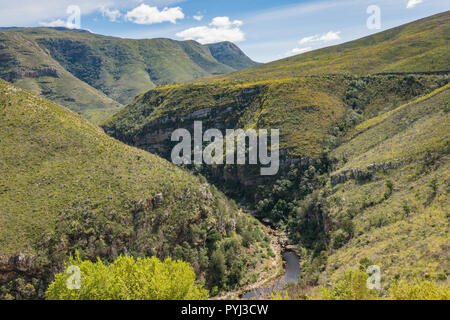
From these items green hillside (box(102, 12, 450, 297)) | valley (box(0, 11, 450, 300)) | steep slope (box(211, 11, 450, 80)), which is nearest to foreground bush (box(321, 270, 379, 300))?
valley (box(0, 11, 450, 300))

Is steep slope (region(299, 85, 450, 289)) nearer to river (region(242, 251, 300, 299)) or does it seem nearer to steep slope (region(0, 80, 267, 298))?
river (region(242, 251, 300, 299))

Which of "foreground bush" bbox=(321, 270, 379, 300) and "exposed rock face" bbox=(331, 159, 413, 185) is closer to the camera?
"foreground bush" bbox=(321, 270, 379, 300)

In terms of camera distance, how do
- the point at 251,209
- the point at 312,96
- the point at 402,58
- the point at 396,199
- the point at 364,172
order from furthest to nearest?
the point at 402,58 → the point at 312,96 → the point at 251,209 → the point at 364,172 → the point at 396,199

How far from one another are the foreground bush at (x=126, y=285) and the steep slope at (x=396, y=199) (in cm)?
2488

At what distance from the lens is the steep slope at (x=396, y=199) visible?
39141mm

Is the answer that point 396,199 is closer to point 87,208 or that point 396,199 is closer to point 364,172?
point 364,172

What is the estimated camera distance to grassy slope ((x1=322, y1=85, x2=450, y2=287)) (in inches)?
1515

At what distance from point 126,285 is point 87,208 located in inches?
1126

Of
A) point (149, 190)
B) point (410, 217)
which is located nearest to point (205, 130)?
point (149, 190)

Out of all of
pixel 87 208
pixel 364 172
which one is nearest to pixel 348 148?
pixel 364 172

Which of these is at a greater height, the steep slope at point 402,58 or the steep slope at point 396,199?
the steep slope at point 402,58

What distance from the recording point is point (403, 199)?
54.7 meters

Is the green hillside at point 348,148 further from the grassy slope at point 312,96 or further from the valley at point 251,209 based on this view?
the grassy slope at point 312,96

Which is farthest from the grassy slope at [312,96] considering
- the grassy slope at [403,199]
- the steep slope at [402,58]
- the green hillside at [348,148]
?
the grassy slope at [403,199]
